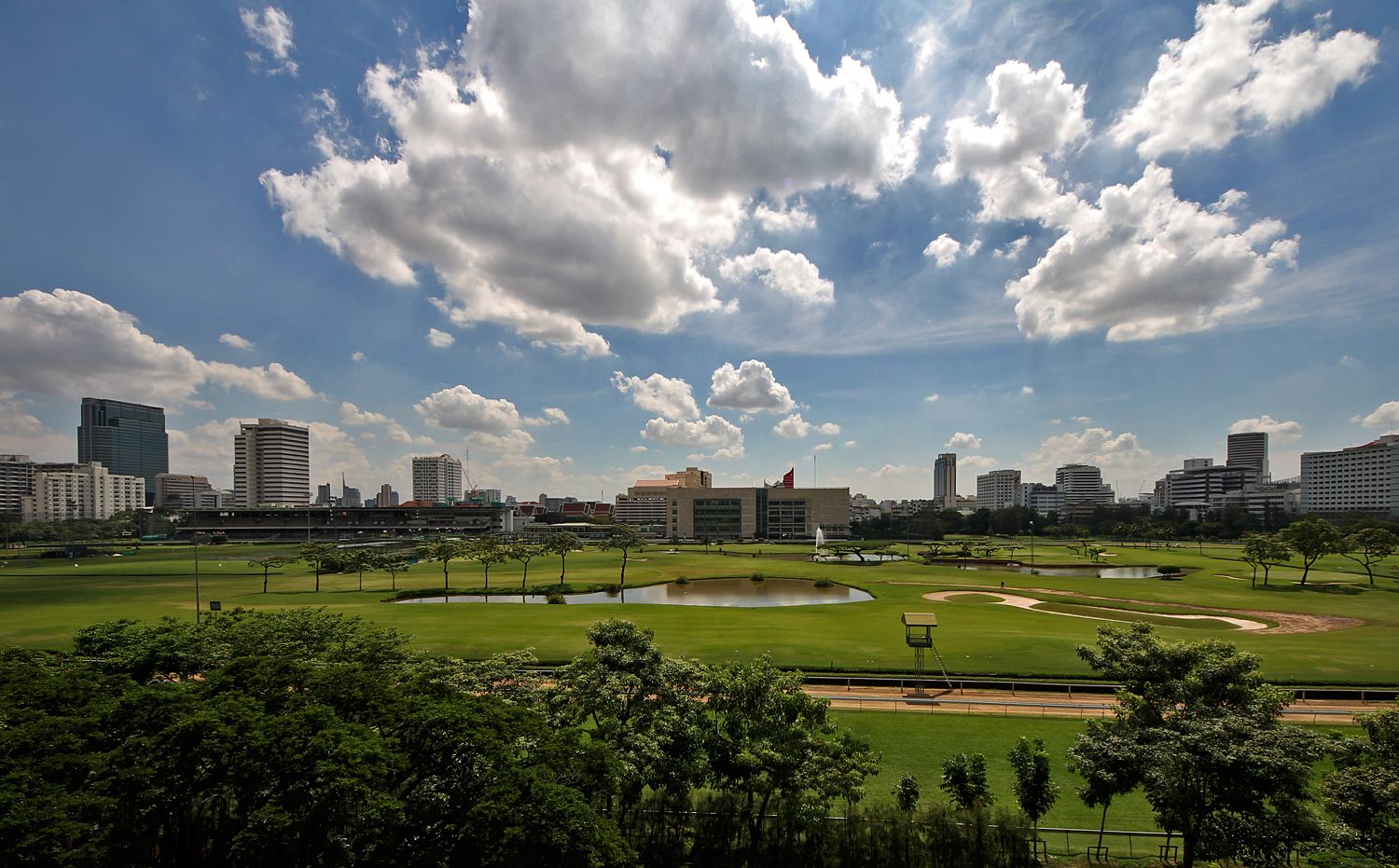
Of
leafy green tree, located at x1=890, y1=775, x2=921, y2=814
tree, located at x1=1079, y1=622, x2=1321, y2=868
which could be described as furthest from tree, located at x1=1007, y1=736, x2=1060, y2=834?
leafy green tree, located at x1=890, y1=775, x2=921, y2=814

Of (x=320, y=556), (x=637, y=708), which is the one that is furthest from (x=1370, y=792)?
(x=320, y=556)

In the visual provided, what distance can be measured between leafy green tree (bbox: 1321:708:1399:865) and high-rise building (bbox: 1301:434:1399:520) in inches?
9087

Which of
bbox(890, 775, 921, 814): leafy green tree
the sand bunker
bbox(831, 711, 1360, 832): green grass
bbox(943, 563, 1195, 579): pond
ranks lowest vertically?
bbox(943, 563, 1195, 579): pond

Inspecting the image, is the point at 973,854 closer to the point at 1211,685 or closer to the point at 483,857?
the point at 1211,685

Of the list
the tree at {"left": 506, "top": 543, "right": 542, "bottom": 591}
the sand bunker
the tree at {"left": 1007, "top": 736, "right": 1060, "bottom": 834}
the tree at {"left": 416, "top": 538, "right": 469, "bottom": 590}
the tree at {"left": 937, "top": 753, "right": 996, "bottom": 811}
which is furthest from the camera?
the tree at {"left": 506, "top": 543, "right": 542, "bottom": 591}

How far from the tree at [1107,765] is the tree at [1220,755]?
0.27m

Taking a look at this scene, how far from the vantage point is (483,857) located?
1081 centimetres

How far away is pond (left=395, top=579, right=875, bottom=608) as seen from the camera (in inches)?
2192

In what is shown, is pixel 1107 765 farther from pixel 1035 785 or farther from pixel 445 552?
pixel 445 552

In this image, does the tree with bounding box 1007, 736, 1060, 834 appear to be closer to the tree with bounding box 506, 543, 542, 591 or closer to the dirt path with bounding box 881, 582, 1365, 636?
the dirt path with bounding box 881, 582, 1365, 636

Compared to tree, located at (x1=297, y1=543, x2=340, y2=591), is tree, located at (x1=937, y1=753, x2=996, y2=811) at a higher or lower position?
higher

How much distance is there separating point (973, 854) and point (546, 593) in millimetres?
50462

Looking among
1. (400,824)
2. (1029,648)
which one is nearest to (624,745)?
(400,824)

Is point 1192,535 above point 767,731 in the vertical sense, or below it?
below
